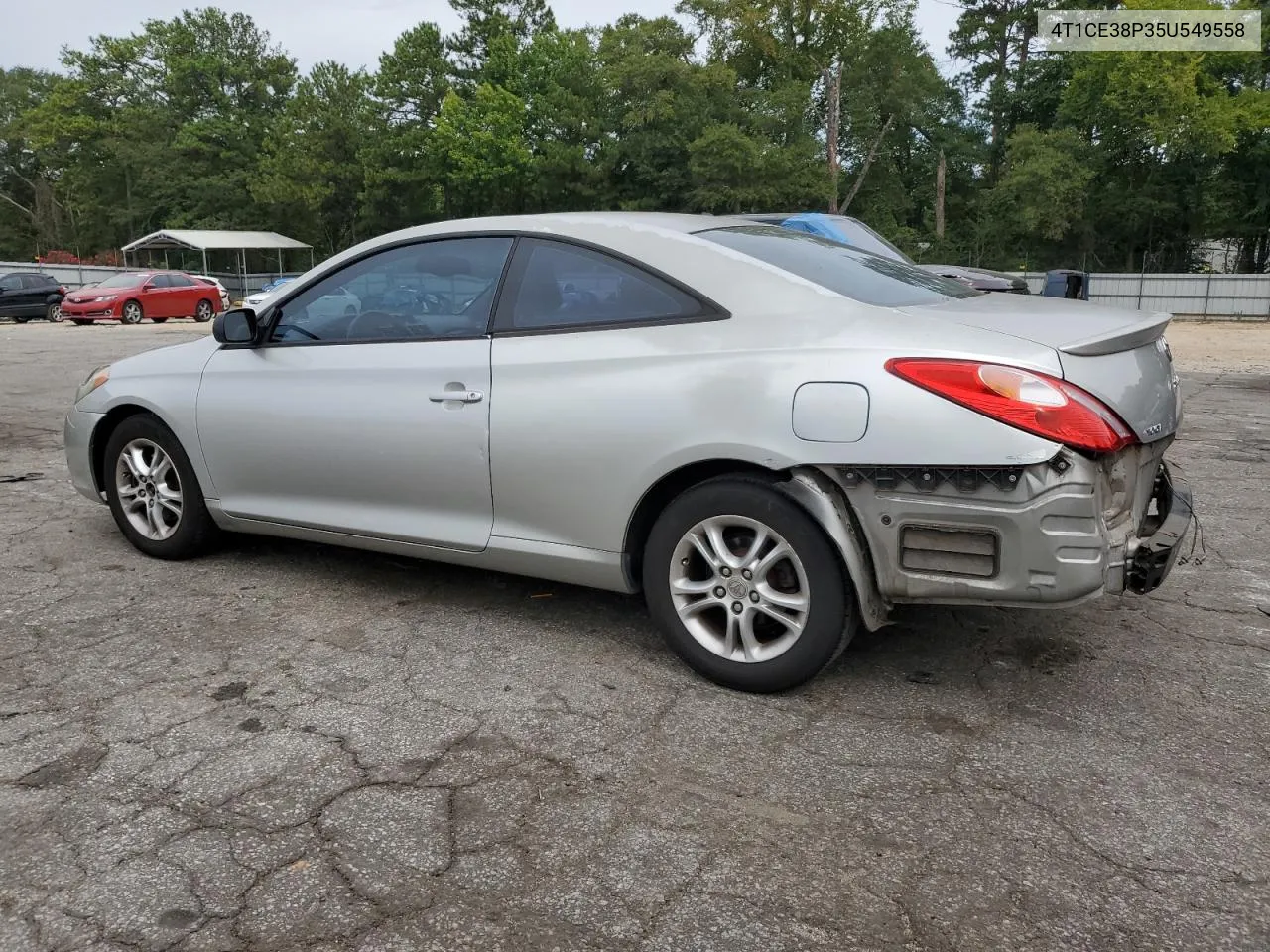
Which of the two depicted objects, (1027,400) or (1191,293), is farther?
(1191,293)

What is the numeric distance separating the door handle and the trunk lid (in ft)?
4.89

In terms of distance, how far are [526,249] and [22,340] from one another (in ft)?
64.3

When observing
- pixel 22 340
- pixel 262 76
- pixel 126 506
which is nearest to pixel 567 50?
pixel 262 76

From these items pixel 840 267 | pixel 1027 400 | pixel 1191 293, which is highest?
pixel 840 267

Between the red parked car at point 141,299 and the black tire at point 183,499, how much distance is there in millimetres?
23071

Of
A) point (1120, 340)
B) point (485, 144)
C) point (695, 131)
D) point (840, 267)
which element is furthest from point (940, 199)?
point (1120, 340)

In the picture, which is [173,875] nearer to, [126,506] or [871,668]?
[871,668]

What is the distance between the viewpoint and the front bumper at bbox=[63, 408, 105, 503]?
15.6 ft

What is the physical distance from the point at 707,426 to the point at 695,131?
42678mm

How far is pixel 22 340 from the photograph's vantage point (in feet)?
64.1

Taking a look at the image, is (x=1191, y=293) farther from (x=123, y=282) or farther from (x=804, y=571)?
(x=804, y=571)

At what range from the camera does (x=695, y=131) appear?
4316 centimetres

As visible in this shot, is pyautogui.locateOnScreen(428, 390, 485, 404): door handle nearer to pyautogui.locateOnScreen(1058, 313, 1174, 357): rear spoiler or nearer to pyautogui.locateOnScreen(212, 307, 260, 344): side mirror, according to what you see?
pyautogui.locateOnScreen(212, 307, 260, 344): side mirror

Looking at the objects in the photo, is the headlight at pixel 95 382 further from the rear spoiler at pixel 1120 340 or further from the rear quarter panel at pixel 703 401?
the rear spoiler at pixel 1120 340
